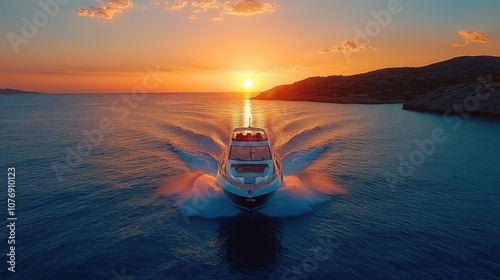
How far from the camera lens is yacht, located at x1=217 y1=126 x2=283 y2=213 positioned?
20.9 metres

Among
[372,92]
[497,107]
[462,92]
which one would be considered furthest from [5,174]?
[372,92]

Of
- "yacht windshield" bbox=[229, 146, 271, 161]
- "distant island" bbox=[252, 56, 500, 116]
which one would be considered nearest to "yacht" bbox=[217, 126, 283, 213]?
"yacht windshield" bbox=[229, 146, 271, 161]

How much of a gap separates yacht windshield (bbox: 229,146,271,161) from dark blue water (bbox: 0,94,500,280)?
3.64 metres

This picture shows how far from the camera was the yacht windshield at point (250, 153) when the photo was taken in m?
25.8

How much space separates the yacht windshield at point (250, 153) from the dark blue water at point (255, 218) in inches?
143

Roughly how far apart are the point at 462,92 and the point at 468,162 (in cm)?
7012

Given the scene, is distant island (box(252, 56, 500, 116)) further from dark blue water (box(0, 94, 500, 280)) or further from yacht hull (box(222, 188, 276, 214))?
yacht hull (box(222, 188, 276, 214))

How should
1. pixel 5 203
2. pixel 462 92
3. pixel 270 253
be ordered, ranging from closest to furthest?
pixel 270 253
pixel 5 203
pixel 462 92

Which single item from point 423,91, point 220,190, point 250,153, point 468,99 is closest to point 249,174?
point 250,153

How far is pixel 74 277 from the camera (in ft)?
50.1

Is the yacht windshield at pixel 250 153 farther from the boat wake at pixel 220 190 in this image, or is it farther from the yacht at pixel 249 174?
the boat wake at pixel 220 190

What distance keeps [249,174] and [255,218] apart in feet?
11.4

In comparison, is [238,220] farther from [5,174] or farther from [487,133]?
[487,133]

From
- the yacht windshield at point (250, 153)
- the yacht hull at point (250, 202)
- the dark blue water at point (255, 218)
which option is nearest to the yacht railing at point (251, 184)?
the yacht hull at point (250, 202)
